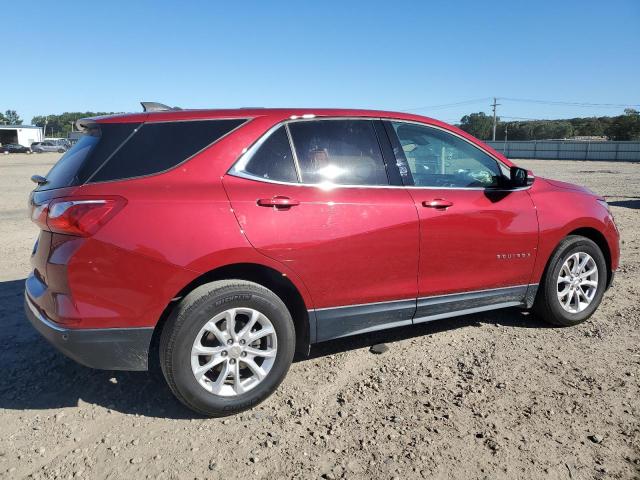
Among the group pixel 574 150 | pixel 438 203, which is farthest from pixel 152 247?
pixel 574 150

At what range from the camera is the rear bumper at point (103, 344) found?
277cm

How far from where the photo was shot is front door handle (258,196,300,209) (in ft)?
10.0

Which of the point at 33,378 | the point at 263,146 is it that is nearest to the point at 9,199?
the point at 33,378

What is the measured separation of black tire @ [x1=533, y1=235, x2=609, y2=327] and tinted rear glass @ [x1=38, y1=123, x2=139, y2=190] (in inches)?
133

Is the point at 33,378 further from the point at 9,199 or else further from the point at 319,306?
the point at 9,199

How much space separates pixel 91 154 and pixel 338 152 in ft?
5.02

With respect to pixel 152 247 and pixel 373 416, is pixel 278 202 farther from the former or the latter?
pixel 373 416

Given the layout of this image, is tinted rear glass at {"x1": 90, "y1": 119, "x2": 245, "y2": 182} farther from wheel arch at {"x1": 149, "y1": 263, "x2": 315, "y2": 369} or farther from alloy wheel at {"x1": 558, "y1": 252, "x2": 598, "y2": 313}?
alloy wheel at {"x1": 558, "y1": 252, "x2": 598, "y2": 313}

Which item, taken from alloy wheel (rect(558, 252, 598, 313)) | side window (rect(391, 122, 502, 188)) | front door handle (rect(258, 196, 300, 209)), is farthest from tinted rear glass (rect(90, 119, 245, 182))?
alloy wheel (rect(558, 252, 598, 313))

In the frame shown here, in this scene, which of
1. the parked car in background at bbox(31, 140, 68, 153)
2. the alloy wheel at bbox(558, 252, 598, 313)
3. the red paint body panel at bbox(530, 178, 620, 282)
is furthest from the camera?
the parked car in background at bbox(31, 140, 68, 153)

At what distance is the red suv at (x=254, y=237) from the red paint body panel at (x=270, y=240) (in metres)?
0.01

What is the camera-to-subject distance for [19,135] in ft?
259

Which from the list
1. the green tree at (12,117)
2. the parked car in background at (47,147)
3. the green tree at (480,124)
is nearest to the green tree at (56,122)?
the green tree at (12,117)

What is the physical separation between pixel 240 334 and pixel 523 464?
65.8 inches
